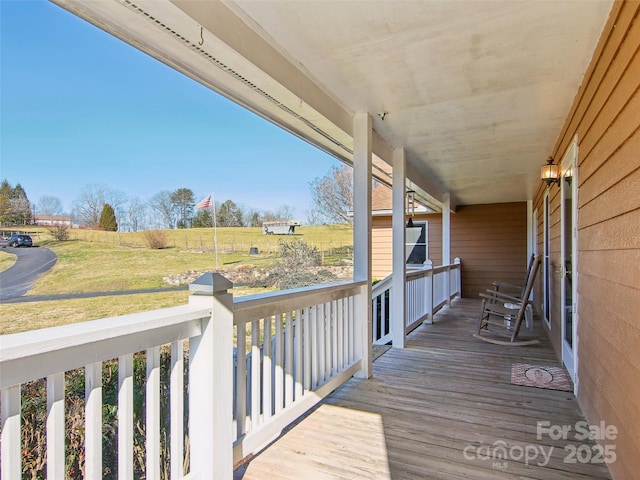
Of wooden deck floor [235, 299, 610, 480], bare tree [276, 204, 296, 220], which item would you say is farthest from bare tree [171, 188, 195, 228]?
wooden deck floor [235, 299, 610, 480]

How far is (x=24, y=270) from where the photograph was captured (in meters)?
1.40

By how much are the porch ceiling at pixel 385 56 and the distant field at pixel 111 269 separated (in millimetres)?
1035

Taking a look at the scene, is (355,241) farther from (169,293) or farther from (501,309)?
(501,309)

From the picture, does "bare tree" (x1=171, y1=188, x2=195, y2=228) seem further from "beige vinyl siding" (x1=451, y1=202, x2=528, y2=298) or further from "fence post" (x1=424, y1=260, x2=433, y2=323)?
"beige vinyl siding" (x1=451, y1=202, x2=528, y2=298)

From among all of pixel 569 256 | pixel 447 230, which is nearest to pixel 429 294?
pixel 447 230

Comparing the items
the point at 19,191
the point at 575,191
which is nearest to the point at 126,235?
the point at 19,191

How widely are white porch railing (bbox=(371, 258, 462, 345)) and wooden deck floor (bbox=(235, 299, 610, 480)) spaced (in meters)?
1.37

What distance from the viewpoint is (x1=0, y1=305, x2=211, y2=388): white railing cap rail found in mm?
1035

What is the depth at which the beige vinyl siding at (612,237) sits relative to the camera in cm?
161

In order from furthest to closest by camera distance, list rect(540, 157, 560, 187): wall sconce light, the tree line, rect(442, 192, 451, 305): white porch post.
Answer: rect(442, 192, 451, 305): white porch post, rect(540, 157, 560, 187): wall sconce light, the tree line

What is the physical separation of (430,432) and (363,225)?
5.62 ft

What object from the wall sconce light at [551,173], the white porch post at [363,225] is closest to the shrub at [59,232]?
the white porch post at [363,225]

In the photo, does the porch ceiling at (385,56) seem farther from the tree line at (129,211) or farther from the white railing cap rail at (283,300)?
the white railing cap rail at (283,300)

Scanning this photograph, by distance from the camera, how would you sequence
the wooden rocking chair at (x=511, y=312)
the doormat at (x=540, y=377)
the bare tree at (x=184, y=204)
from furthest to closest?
the wooden rocking chair at (x=511, y=312) → the doormat at (x=540, y=377) → the bare tree at (x=184, y=204)
